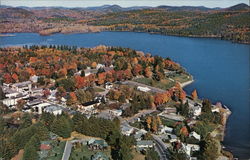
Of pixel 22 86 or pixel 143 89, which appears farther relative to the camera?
pixel 22 86

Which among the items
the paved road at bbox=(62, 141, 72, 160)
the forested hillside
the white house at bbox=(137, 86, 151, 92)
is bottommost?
the paved road at bbox=(62, 141, 72, 160)

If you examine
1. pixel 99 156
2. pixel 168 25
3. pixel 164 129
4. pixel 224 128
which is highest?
pixel 168 25

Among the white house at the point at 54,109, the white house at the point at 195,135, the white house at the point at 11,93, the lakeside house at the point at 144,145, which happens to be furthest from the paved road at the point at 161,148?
the white house at the point at 11,93

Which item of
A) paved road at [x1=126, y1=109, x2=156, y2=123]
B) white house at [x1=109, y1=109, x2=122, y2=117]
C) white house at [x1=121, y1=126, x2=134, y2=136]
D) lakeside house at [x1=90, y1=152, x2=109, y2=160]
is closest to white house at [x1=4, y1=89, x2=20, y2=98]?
white house at [x1=109, y1=109, x2=122, y2=117]

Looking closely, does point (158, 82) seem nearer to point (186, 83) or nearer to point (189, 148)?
point (186, 83)

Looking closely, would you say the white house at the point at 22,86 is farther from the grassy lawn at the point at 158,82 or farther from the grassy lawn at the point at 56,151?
the grassy lawn at the point at 56,151

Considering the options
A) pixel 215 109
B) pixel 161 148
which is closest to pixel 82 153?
pixel 161 148

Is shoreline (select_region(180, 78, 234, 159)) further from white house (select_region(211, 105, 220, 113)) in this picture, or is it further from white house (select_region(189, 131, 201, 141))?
white house (select_region(189, 131, 201, 141))
